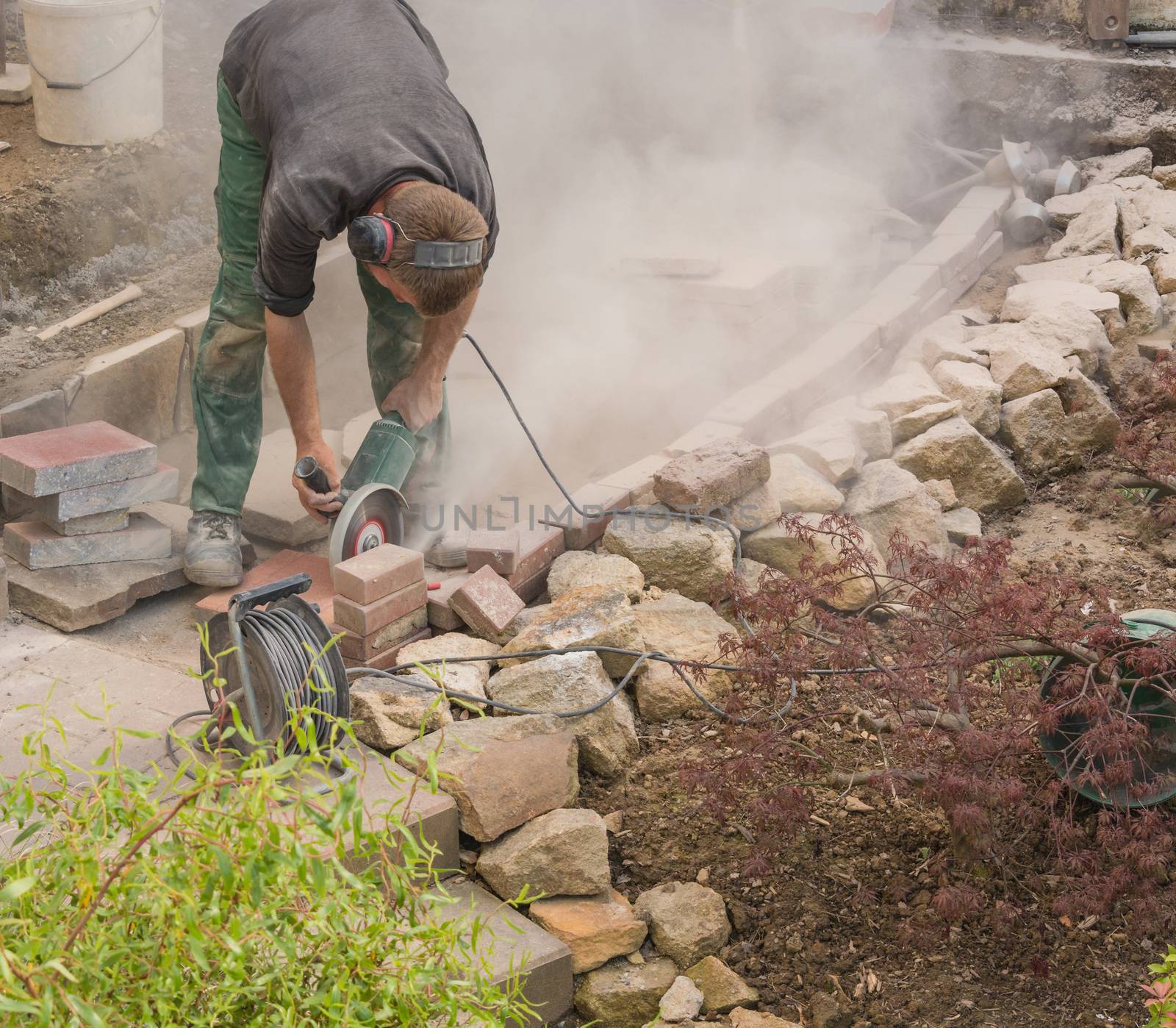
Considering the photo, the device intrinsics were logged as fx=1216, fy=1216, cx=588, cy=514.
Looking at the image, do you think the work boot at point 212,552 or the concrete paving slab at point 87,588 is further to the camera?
the work boot at point 212,552

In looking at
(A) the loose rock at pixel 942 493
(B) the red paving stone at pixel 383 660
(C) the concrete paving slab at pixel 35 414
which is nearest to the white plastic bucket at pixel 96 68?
(C) the concrete paving slab at pixel 35 414

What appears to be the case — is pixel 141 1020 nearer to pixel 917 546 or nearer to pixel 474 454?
pixel 917 546

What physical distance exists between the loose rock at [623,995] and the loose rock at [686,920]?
2.6 inches

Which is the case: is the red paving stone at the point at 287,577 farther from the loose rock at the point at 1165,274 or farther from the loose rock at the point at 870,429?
the loose rock at the point at 1165,274

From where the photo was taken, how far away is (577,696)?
3.73 m

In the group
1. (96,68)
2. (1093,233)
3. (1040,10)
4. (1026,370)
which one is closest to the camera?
(1026,370)

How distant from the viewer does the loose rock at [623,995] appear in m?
3.10

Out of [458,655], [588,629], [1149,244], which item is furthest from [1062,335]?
[458,655]

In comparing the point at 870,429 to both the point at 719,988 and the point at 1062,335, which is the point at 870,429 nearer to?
the point at 1062,335

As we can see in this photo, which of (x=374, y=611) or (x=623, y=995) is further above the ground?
(x=374, y=611)

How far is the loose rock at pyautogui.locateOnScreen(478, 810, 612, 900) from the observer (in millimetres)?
3252

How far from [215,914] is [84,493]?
3.08 m

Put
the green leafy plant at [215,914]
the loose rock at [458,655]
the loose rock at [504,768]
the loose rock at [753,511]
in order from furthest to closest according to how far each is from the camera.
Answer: the loose rock at [753,511], the loose rock at [458,655], the loose rock at [504,768], the green leafy plant at [215,914]

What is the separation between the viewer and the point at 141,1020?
164cm
